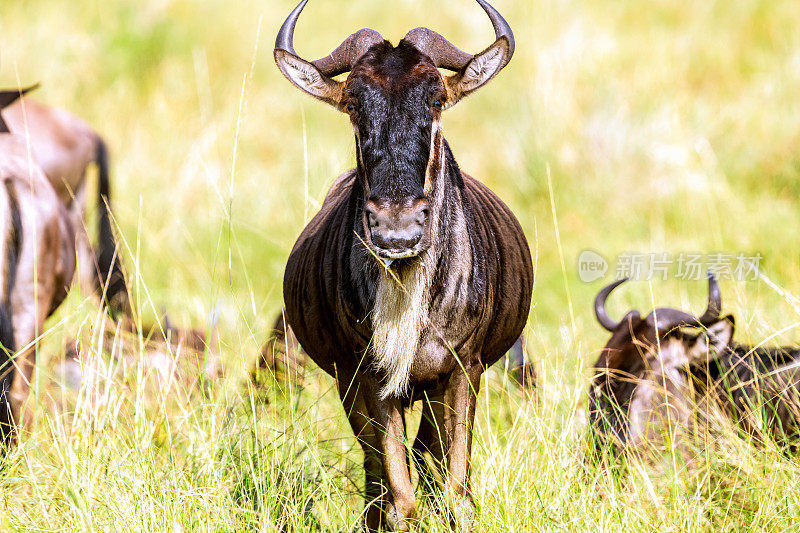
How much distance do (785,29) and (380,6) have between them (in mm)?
5389

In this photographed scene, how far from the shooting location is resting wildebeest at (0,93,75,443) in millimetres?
4961

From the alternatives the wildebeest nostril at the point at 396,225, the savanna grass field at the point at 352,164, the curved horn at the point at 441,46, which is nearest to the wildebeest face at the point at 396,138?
the wildebeest nostril at the point at 396,225

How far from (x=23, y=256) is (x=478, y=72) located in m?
2.82

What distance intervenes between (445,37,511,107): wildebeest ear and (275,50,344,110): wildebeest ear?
37 cm

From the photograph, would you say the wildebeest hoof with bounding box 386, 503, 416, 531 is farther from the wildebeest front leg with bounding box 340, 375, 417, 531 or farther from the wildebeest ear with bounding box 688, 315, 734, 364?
the wildebeest ear with bounding box 688, 315, 734, 364

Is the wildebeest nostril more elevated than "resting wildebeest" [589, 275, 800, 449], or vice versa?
the wildebeest nostril

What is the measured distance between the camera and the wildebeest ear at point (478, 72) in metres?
3.34

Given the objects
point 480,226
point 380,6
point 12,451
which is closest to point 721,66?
point 380,6

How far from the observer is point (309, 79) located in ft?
11.2

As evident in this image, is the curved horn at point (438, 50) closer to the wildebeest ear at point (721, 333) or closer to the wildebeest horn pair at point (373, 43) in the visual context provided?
the wildebeest horn pair at point (373, 43)

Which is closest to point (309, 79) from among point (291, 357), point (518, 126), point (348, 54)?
point (348, 54)

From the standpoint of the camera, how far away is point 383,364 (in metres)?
3.41

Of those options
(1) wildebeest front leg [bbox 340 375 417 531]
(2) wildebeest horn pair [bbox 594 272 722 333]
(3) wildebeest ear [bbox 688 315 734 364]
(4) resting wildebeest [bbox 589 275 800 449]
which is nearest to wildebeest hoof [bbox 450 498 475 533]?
(1) wildebeest front leg [bbox 340 375 417 531]

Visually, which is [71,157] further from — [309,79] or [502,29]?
[502,29]
